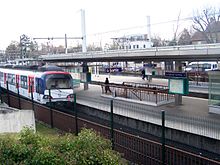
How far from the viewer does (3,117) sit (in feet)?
40.8

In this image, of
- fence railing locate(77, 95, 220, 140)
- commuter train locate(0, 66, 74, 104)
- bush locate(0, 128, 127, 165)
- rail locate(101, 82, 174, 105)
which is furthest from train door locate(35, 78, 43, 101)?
bush locate(0, 128, 127, 165)

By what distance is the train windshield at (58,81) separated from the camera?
20111 mm

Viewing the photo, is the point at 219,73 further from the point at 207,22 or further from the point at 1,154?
the point at 207,22

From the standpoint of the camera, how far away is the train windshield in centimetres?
2011

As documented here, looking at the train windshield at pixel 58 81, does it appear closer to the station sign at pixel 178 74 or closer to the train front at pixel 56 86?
the train front at pixel 56 86

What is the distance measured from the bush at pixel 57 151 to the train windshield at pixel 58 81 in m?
13.3

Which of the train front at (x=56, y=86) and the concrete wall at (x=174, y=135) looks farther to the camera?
the train front at (x=56, y=86)

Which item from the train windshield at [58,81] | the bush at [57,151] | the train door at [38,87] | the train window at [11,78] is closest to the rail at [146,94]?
the train windshield at [58,81]

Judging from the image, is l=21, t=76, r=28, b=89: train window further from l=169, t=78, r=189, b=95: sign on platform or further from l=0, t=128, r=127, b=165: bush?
l=0, t=128, r=127, b=165: bush

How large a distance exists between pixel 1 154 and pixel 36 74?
15.4 metres

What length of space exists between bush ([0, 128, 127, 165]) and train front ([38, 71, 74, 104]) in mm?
13034

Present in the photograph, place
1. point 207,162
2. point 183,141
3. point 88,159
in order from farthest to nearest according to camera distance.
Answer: point 183,141, point 207,162, point 88,159

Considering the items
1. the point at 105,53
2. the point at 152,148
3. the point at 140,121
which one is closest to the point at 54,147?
the point at 152,148

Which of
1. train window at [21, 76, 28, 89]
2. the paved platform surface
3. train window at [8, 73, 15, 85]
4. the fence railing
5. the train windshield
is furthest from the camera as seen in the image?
train window at [8, 73, 15, 85]
